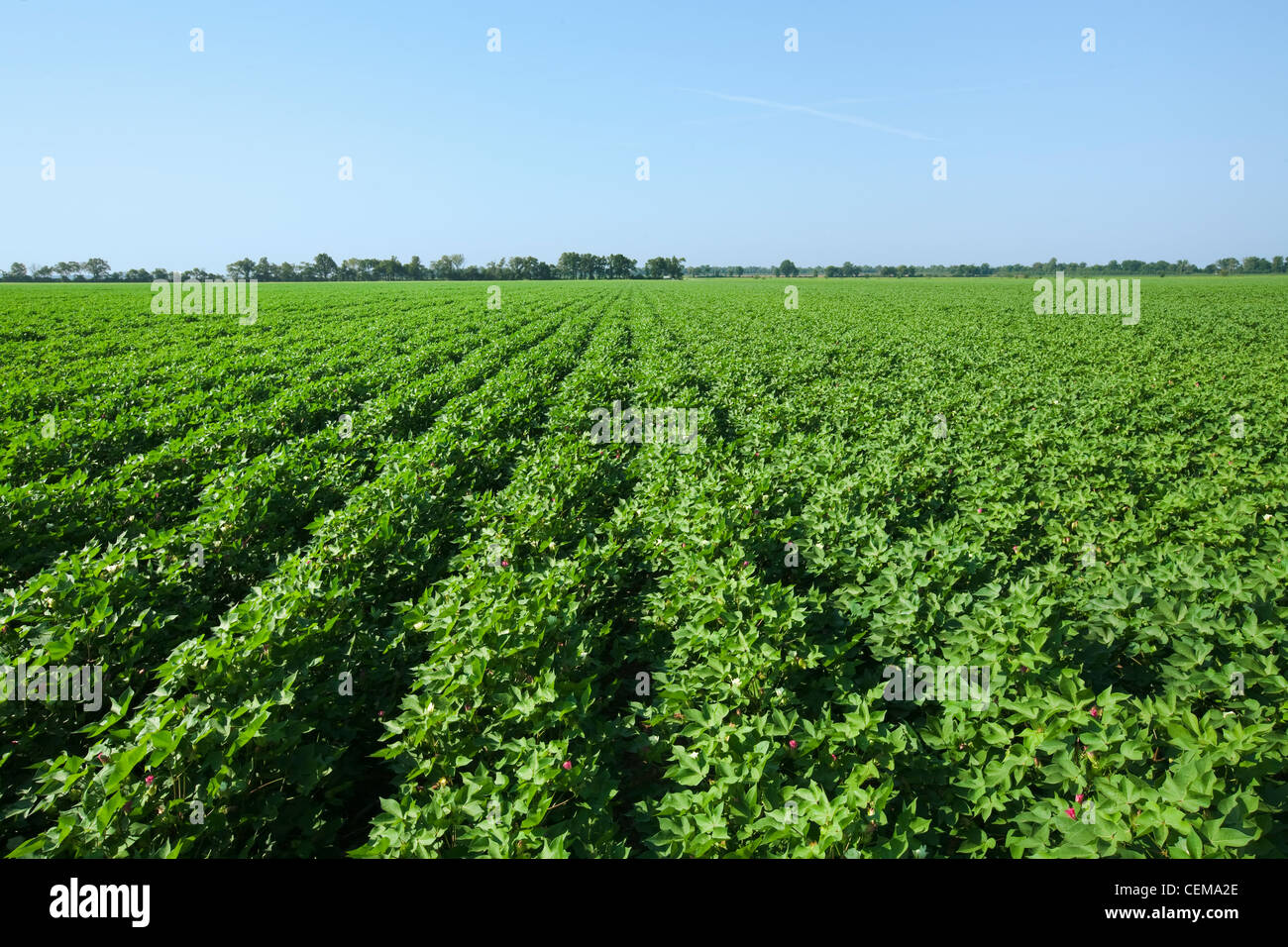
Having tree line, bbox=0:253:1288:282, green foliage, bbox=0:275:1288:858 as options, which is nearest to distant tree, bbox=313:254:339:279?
tree line, bbox=0:253:1288:282

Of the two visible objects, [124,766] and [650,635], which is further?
[650,635]

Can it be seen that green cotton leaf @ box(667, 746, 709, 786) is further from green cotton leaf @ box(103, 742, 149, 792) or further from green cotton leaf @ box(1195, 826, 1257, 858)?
green cotton leaf @ box(103, 742, 149, 792)

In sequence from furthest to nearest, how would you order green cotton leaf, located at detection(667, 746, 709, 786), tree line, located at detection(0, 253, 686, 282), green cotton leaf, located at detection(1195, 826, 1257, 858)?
tree line, located at detection(0, 253, 686, 282) → green cotton leaf, located at detection(667, 746, 709, 786) → green cotton leaf, located at detection(1195, 826, 1257, 858)

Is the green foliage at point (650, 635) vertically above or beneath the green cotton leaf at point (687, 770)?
above

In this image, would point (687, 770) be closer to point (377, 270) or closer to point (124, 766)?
point (124, 766)

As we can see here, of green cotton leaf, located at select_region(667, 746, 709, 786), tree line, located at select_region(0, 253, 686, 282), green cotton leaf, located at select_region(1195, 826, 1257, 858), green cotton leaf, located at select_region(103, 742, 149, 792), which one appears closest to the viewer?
green cotton leaf, located at select_region(1195, 826, 1257, 858)

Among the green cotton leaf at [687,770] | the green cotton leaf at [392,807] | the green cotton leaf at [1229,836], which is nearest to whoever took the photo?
the green cotton leaf at [1229,836]

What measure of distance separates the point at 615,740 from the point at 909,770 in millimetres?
1892

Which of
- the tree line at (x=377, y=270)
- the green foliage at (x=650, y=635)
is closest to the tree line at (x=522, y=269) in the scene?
the tree line at (x=377, y=270)

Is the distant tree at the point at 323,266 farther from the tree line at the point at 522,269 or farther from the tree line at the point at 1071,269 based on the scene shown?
the tree line at the point at 1071,269

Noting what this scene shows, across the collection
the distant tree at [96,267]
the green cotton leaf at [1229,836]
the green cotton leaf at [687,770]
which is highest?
the distant tree at [96,267]

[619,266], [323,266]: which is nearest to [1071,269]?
[619,266]
